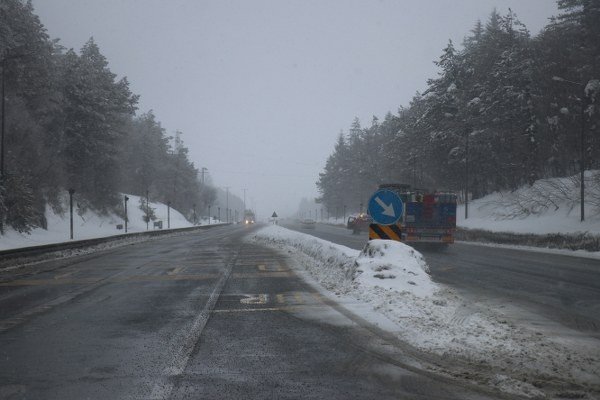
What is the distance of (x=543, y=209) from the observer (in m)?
38.7

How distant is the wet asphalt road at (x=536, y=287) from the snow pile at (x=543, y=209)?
16486 millimetres

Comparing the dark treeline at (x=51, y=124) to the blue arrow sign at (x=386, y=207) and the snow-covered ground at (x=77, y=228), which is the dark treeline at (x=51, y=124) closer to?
the snow-covered ground at (x=77, y=228)

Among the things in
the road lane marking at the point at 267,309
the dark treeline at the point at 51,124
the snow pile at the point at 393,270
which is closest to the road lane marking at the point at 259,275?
the snow pile at the point at 393,270

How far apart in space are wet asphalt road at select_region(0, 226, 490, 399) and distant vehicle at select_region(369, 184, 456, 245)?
11841 millimetres

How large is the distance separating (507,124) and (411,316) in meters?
43.3

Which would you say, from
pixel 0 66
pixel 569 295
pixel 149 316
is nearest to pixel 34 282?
pixel 149 316

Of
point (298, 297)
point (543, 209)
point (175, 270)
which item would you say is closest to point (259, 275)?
point (175, 270)

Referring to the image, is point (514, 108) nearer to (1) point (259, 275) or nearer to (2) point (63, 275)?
(1) point (259, 275)

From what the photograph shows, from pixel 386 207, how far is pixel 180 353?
21.2ft

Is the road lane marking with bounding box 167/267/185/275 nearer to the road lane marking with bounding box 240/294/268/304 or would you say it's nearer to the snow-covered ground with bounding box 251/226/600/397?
the snow-covered ground with bounding box 251/226/600/397

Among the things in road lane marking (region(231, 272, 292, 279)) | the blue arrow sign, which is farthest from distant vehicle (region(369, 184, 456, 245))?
the blue arrow sign

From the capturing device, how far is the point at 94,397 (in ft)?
13.9

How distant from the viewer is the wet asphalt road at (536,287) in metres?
7.50

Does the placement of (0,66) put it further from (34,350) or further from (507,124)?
(507,124)
